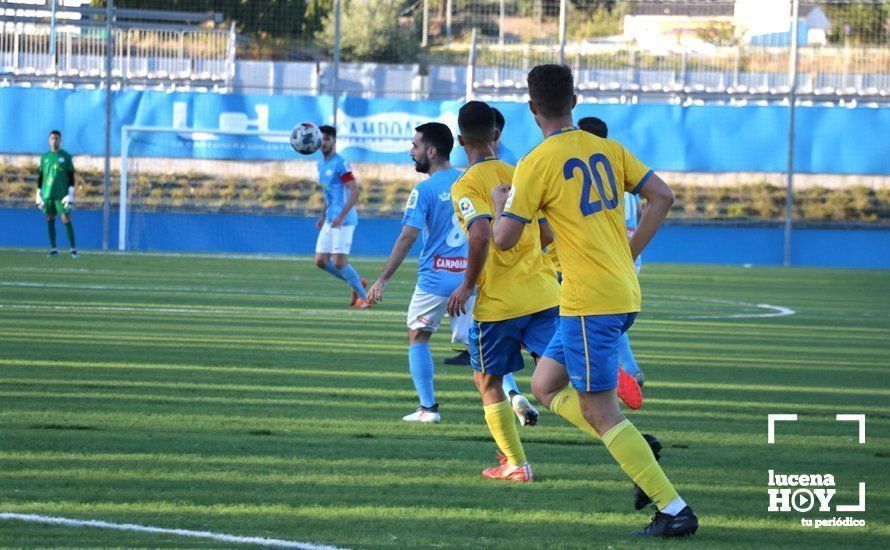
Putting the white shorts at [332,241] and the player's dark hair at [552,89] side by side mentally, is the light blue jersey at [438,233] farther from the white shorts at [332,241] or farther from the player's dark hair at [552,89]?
the white shorts at [332,241]

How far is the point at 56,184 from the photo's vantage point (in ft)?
79.4

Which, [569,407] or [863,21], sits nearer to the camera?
[569,407]

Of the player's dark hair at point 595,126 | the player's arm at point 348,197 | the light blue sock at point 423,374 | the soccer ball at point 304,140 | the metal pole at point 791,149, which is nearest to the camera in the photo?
the light blue sock at point 423,374

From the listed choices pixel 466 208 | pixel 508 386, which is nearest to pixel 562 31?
pixel 508 386

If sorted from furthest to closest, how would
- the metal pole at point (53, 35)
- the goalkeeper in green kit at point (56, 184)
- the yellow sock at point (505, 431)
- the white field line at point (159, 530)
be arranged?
1. the metal pole at point (53, 35)
2. the goalkeeper in green kit at point (56, 184)
3. the yellow sock at point (505, 431)
4. the white field line at point (159, 530)

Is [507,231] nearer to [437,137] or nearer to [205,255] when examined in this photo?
[437,137]

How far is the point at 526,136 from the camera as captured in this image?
28719mm

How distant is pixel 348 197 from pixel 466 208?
33.2 ft

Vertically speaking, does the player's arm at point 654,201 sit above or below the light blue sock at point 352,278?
above

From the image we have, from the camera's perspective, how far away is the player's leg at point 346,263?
1652cm

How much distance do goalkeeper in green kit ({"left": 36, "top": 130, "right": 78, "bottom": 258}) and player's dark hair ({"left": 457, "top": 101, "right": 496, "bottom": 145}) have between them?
18.1 metres

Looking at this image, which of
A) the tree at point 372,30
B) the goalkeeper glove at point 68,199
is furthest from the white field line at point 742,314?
the tree at point 372,30

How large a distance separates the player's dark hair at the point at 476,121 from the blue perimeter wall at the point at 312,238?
70.3 feet

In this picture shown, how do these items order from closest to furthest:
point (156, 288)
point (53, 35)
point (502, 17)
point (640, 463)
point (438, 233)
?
point (640, 463) < point (438, 233) < point (156, 288) < point (53, 35) < point (502, 17)
